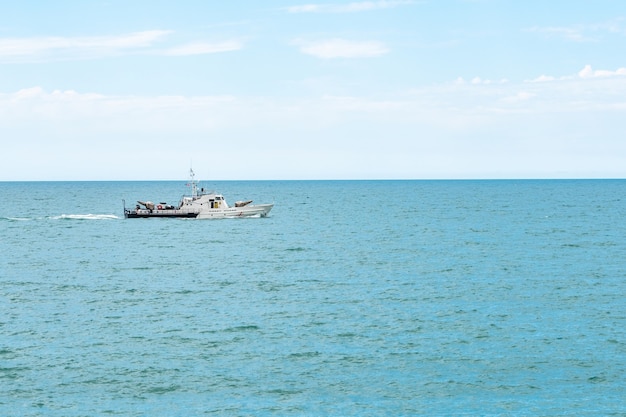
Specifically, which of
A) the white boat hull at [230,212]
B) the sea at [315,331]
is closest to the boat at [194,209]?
the white boat hull at [230,212]

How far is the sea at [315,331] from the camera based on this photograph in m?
31.3

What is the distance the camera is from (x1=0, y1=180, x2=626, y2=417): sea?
3128 cm

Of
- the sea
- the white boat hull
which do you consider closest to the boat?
the white boat hull

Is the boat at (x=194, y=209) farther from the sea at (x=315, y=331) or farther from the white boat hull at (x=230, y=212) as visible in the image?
the sea at (x=315, y=331)

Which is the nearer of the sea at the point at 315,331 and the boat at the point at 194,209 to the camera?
the sea at the point at 315,331

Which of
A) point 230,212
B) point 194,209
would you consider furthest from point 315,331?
point 230,212

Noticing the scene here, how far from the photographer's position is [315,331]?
1697 inches

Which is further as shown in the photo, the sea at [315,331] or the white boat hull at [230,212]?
the white boat hull at [230,212]

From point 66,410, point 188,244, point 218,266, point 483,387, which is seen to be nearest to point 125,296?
point 218,266

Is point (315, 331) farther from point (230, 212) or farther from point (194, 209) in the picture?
point (230, 212)

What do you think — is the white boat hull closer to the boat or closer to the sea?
the boat

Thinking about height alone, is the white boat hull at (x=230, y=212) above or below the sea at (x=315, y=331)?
above

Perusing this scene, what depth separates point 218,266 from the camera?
74.2 meters

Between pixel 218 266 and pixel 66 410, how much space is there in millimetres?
44314
